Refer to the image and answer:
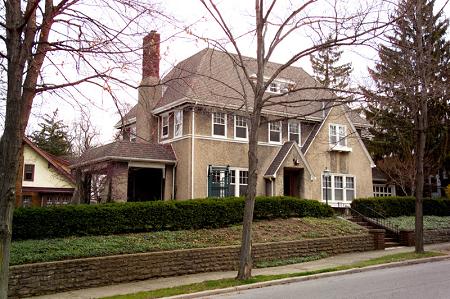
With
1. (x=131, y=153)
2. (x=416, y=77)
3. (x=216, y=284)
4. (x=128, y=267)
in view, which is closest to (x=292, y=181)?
(x=131, y=153)

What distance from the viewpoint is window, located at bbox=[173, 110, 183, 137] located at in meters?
26.0

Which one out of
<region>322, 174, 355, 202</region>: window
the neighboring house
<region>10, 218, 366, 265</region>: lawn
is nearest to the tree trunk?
<region>10, 218, 366, 265</region>: lawn

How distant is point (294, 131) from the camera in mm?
29594

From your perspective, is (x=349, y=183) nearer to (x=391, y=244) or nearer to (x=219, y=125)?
(x=391, y=244)

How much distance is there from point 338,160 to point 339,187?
1.74m

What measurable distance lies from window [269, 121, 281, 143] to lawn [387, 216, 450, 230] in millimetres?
7934

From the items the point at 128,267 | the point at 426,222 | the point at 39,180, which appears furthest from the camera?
the point at 39,180

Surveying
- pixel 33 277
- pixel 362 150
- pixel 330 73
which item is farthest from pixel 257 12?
pixel 330 73

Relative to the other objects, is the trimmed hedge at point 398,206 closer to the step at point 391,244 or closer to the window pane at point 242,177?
the step at point 391,244

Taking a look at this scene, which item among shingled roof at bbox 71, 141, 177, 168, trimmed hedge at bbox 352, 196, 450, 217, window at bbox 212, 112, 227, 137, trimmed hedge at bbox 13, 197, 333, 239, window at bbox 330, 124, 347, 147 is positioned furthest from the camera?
window at bbox 330, 124, 347, 147

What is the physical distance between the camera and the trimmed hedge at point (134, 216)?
47.3 feet

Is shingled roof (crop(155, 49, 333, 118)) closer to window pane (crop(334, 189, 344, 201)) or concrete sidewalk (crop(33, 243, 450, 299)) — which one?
window pane (crop(334, 189, 344, 201))

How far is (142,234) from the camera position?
53.0 ft

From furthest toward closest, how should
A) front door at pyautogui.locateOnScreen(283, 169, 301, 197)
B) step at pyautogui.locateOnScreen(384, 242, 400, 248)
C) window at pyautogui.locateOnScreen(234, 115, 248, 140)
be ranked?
front door at pyautogui.locateOnScreen(283, 169, 301, 197)
window at pyautogui.locateOnScreen(234, 115, 248, 140)
step at pyautogui.locateOnScreen(384, 242, 400, 248)
